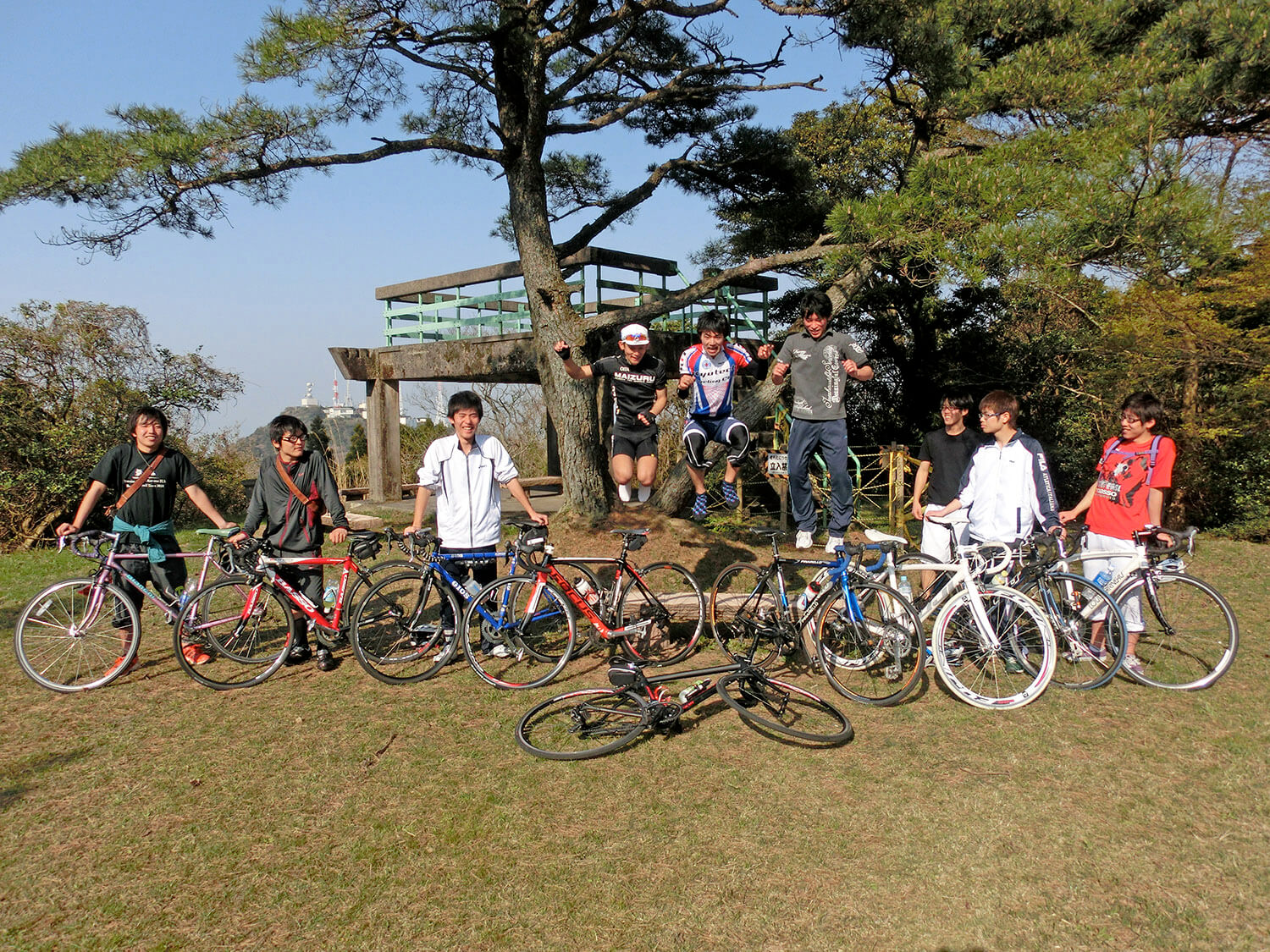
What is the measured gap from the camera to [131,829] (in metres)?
3.51

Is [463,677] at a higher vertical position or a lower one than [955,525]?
lower

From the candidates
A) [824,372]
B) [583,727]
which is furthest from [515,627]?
[824,372]

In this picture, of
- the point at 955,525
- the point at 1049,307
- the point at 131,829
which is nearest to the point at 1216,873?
the point at 955,525

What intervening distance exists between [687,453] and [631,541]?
3.06 feet

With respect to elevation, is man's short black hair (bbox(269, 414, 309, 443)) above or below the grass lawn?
above

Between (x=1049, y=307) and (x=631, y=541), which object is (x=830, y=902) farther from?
(x=1049, y=307)

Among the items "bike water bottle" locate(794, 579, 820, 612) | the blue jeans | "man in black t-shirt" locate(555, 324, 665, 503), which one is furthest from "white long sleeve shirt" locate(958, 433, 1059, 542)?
"man in black t-shirt" locate(555, 324, 665, 503)

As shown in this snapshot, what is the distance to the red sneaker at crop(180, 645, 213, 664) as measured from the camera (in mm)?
5402

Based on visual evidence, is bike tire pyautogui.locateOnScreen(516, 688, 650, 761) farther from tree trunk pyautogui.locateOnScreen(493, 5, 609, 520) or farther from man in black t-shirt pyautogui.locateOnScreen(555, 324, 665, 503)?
tree trunk pyautogui.locateOnScreen(493, 5, 609, 520)

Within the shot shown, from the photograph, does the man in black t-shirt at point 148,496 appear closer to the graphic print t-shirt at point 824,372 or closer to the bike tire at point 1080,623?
the graphic print t-shirt at point 824,372

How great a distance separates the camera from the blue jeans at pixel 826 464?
17.8 feet

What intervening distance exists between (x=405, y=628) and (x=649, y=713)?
197 cm

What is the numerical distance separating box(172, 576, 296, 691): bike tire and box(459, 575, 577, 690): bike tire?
4.17 ft

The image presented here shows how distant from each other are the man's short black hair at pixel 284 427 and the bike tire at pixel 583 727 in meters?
2.44
